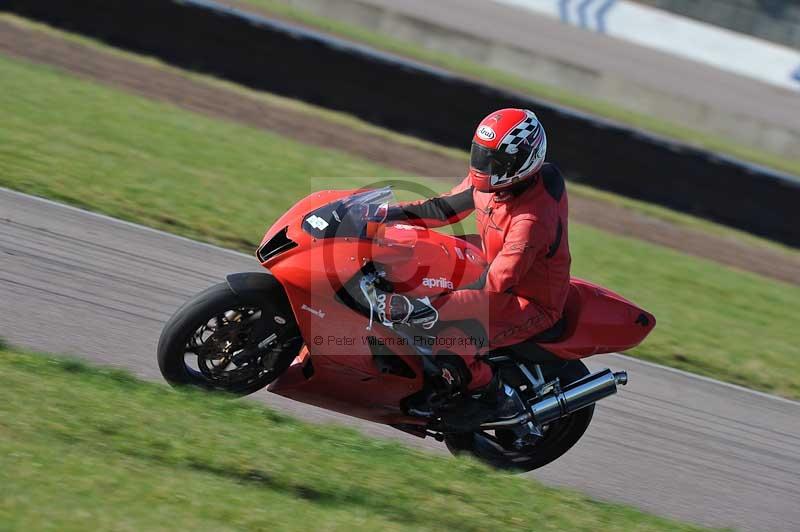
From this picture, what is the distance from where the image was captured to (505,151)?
516 centimetres

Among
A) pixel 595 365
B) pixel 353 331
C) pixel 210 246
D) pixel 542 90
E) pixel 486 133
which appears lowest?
pixel 595 365

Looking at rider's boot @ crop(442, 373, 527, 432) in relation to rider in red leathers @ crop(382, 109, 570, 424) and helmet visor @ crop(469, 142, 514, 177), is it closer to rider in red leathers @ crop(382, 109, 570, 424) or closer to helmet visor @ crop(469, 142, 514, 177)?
rider in red leathers @ crop(382, 109, 570, 424)

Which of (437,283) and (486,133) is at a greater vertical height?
(486,133)

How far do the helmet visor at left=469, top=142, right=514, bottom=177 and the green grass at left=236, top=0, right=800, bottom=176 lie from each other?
15.0 m

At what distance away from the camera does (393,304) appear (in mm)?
5031

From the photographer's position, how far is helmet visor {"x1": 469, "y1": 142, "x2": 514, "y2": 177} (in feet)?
17.0

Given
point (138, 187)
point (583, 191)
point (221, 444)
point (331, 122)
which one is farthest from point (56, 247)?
point (583, 191)

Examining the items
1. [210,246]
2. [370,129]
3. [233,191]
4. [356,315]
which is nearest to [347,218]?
[356,315]

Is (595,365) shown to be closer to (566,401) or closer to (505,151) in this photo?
(566,401)

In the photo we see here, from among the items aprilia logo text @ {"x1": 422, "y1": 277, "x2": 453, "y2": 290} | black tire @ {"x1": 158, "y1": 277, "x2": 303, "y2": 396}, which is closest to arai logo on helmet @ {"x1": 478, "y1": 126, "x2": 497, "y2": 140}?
aprilia logo text @ {"x1": 422, "y1": 277, "x2": 453, "y2": 290}

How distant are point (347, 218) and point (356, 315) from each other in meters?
0.52

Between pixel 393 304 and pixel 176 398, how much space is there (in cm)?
127

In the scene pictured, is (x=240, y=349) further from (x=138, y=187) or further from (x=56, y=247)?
(x=138, y=187)

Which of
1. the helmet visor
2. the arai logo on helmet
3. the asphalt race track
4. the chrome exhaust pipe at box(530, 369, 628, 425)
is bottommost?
the asphalt race track
